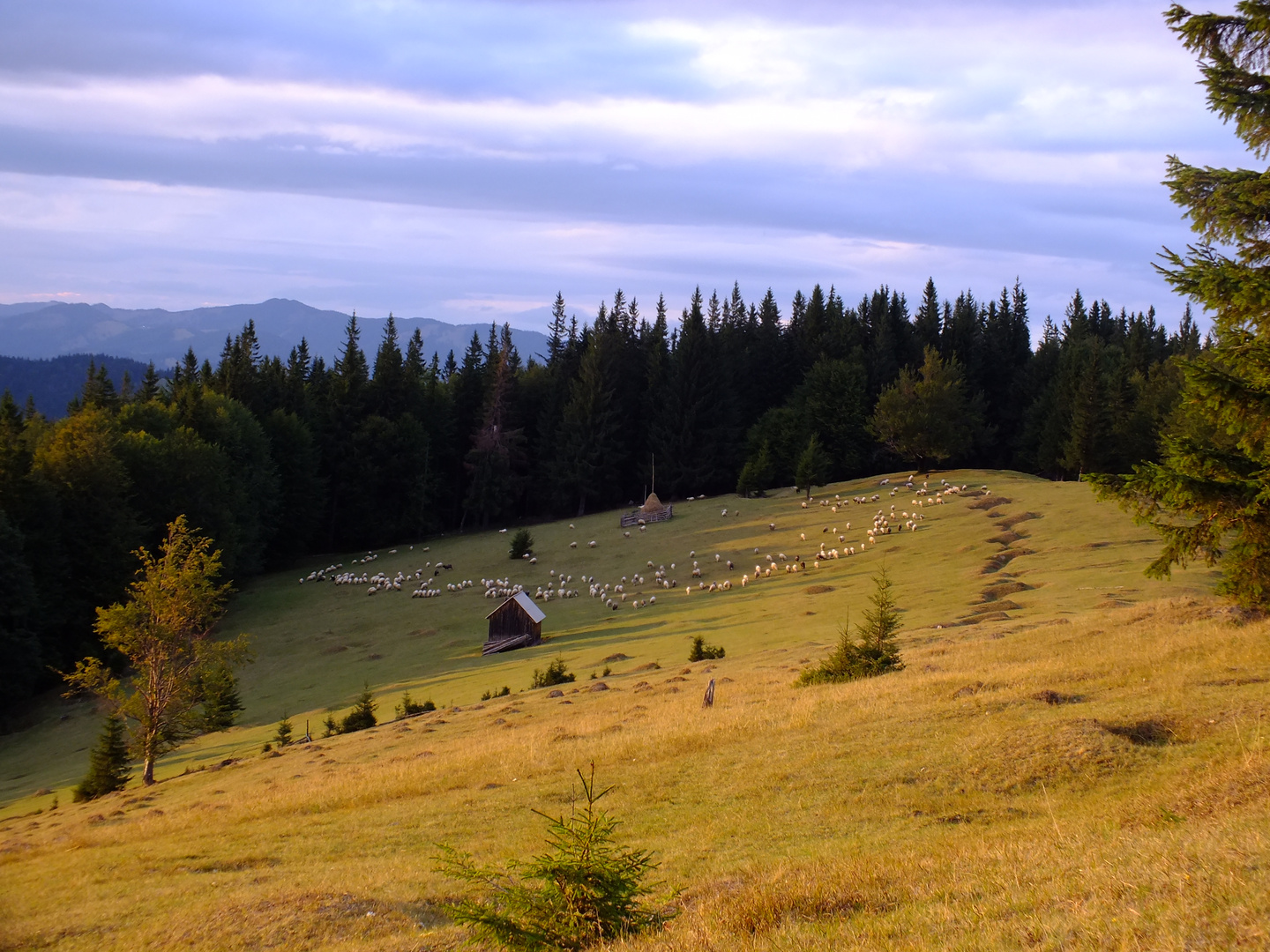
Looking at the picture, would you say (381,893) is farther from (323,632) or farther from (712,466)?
(712,466)

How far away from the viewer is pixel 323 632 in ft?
169

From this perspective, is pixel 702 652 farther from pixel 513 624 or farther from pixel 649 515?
pixel 649 515

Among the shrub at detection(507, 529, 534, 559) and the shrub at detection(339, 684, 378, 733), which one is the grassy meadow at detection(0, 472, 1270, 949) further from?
the shrub at detection(507, 529, 534, 559)

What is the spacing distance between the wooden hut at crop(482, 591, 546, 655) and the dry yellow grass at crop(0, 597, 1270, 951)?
18.2 m

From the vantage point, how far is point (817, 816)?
42.4ft

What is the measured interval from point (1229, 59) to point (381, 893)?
63.4ft

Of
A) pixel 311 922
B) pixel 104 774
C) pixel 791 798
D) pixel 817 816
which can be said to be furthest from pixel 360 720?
pixel 817 816

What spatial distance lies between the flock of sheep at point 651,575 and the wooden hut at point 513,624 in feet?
11.4

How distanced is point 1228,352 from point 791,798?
412 inches

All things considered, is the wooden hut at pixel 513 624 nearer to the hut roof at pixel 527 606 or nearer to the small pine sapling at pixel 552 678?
the hut roof at pixel 527 606

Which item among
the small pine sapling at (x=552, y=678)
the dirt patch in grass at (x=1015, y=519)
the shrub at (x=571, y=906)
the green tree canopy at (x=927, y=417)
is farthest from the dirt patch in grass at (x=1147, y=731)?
the green tree canopy at (x=927, y=417)

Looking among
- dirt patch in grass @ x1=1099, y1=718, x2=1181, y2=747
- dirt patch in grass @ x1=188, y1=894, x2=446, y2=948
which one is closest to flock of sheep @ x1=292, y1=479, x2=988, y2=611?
dirt patch in grass @ x1=1099, y1=718, x2=1181, y2=747

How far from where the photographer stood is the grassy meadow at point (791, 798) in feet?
25.5

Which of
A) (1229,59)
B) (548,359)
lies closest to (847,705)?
Answer: (1229,59)
